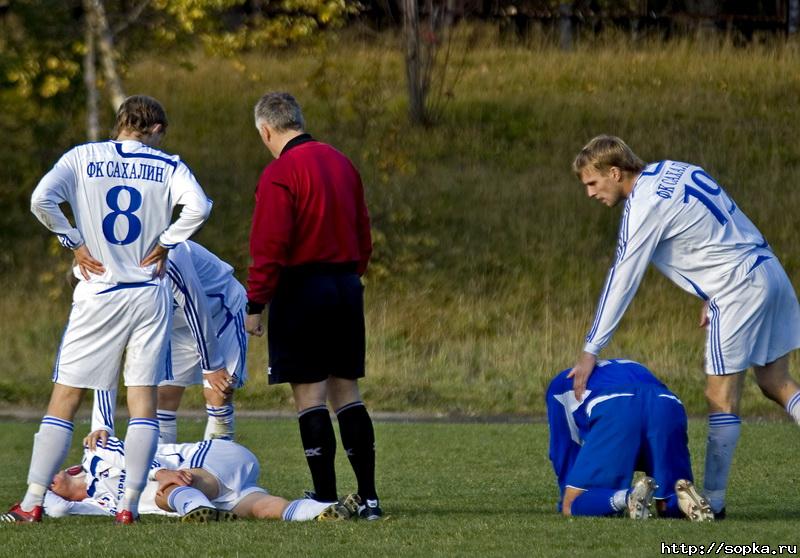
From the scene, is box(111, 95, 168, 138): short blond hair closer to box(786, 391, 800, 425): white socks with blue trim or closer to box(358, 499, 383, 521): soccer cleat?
box(358, 499, 383, 521): soccer cleat

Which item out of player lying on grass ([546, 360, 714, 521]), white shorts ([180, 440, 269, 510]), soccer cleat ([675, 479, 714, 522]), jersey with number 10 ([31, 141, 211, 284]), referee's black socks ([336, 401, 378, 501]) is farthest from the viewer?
white shorts ([180, 440, 269, 510])

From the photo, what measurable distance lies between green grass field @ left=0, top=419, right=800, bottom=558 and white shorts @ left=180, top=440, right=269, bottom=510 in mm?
401

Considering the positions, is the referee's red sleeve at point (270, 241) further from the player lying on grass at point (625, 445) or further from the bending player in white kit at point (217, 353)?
the player lying on grass at point (625, 445)

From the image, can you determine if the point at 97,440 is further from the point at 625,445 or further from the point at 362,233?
the point at 625,445

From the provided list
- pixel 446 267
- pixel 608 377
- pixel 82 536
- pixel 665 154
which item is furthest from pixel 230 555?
pixel 665 154

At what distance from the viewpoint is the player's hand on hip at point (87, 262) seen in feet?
23.8

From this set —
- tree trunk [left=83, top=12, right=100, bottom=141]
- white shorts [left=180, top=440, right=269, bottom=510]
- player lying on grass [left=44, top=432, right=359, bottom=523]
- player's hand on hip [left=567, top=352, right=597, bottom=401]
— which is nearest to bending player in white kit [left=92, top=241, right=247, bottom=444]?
player lying on grass [left=44, top=432, right=359, bottom=523]

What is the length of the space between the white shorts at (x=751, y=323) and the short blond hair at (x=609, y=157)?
0.75 m

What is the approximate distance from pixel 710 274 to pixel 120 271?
283cm

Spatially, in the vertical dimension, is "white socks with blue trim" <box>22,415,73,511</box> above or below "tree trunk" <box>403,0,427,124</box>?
below

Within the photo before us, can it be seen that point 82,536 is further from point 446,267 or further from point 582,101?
point 582,101

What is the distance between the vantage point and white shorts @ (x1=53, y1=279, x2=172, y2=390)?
7281 mm

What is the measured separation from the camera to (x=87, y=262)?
23.8ft

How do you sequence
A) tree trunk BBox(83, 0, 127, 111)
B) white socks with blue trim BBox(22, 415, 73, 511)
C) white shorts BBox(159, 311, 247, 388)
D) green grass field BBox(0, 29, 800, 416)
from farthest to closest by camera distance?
tree trunk BBox(83, 0, 127, 111) < green grass field BBox(0, 29, 800, 416) < white shorts BBox(159, 311, 247, 388) < white socks with blue trim BBox(22, 415, 73, 511)
